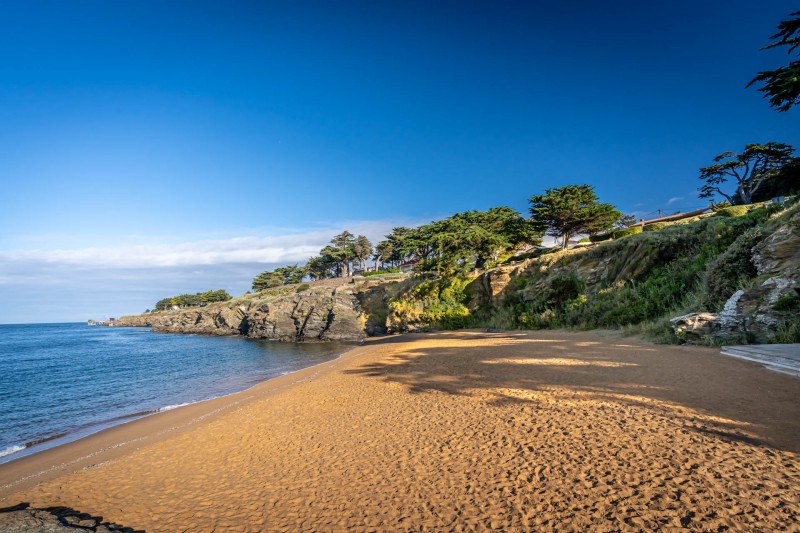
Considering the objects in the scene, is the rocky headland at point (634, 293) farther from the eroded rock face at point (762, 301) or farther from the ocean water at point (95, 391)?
the ocean water at point (95, 391)

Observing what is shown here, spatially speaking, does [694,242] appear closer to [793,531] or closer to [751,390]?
[751,390]

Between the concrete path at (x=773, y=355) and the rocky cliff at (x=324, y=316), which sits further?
the rocky cliff at (x=324, y=316)

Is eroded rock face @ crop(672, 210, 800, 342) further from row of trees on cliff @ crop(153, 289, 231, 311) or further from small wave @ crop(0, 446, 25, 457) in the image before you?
row of trees on cliff @ crop(153, 289, 231, 311)

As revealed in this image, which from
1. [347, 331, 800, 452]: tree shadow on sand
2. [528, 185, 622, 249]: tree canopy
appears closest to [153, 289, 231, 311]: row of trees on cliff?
[528, 185, 622, 249]: tree canopy

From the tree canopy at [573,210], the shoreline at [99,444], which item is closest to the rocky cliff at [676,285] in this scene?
the tree canopy at [573,210]

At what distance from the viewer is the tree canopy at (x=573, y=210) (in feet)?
115

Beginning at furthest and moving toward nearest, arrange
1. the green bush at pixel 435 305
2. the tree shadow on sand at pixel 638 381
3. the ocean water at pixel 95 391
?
the green bush at pixel 435 305 < the ocean water at pixel 95 391 < the tree shadow on sand at pixel 638 381

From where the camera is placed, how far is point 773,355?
8.20 m

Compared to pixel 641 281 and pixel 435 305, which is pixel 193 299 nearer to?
pixel 435 305

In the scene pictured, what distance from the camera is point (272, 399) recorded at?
33.8ft

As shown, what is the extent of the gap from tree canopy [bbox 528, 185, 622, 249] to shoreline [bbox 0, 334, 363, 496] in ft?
109

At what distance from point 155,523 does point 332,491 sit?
2.09 metres

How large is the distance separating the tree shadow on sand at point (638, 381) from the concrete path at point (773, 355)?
31 cm

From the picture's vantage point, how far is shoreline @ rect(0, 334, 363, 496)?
6.98 m
